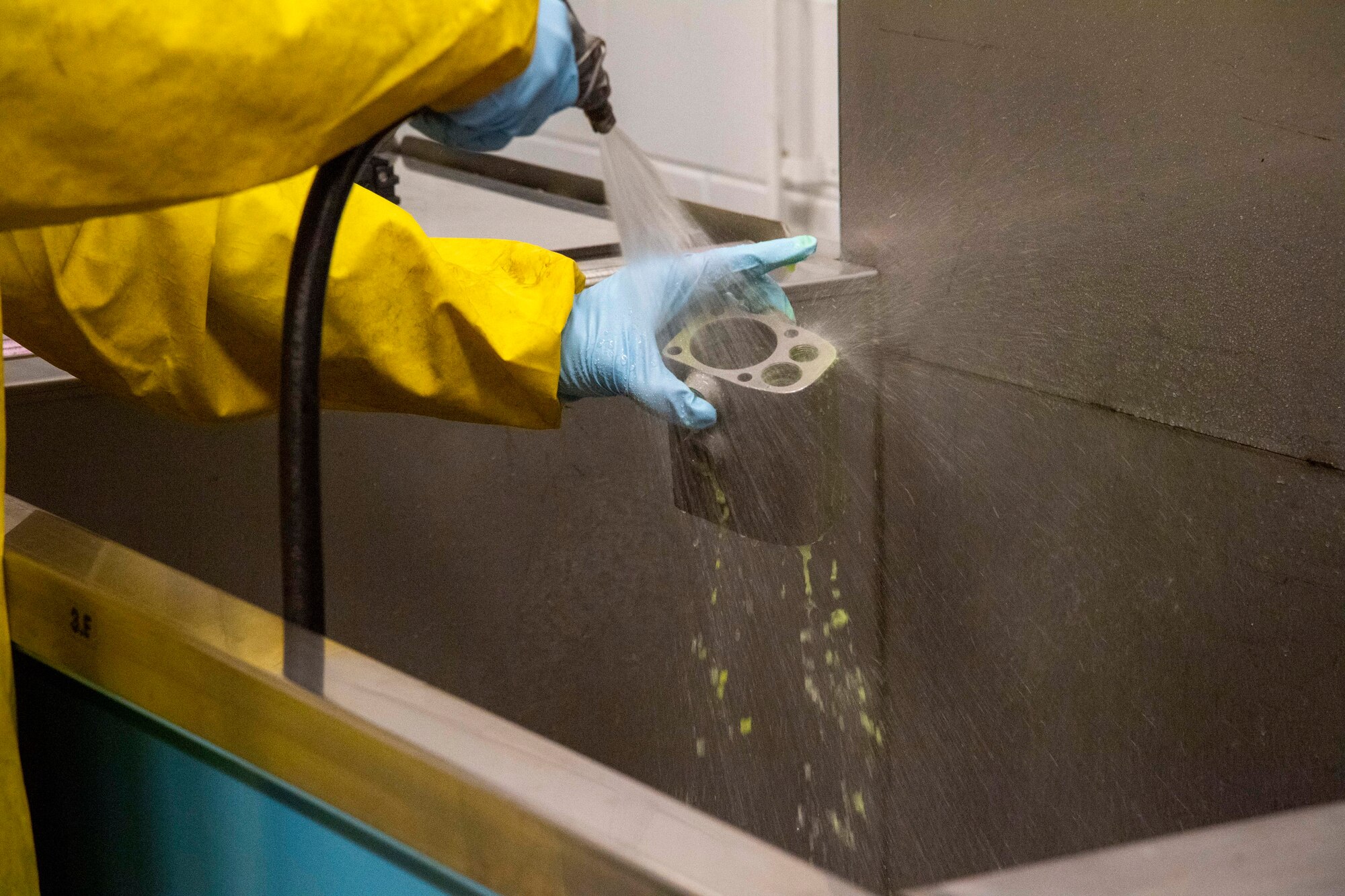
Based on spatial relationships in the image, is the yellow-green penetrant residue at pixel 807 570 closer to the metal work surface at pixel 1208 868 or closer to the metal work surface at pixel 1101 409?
the metal work surface at pixel 1101 409

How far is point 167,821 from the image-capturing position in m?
0.77

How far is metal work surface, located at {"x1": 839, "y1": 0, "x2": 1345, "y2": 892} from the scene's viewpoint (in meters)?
1.01

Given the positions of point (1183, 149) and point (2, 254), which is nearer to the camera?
point (2, 254)

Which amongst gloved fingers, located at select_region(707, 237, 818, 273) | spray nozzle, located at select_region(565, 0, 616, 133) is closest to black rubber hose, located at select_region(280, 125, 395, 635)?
spray nozzle, located at select_region(565, 0, 616, 133)

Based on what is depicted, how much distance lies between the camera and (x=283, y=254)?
3.14 feet

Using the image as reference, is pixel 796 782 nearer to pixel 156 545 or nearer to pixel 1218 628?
pixel 1218 628

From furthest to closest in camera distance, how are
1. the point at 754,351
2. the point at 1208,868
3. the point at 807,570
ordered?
the point at 807,570 < the point at 754,351 < the point at 1208,868

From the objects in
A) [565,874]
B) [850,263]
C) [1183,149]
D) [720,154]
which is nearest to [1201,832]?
[565,874]

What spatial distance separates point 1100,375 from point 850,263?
1.12ft

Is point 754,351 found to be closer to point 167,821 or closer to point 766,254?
point 766,254

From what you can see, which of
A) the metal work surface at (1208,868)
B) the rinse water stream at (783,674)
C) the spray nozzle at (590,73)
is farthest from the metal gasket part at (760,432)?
the metal work surface at (1208,868)

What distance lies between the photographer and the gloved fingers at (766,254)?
116 cm

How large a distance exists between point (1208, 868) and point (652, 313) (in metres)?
0.76

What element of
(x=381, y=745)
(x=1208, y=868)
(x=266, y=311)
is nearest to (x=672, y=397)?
(x=266, y=311)
